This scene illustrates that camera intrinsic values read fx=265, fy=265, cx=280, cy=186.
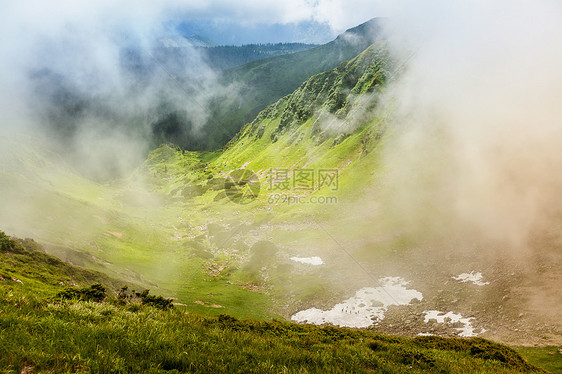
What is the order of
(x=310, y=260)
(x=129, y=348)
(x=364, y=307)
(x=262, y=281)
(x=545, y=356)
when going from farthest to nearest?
(x=310, y=260), (x=262, y=281), (x=364, y=307), (x=545, y=356), (x=129, y=348)

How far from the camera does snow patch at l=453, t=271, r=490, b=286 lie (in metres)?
46.4

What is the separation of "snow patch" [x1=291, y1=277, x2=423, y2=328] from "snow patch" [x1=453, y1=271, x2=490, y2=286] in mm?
8564

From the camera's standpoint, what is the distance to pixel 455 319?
1560 inches

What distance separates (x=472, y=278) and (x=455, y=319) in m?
12.5

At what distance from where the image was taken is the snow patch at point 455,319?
35.8 metres

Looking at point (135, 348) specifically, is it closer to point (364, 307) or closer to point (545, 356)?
point (545, 356)

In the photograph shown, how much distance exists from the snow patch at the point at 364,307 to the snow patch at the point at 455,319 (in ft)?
15.4

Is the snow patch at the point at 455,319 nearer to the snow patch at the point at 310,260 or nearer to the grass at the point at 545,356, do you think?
the grass at the point at 545,356

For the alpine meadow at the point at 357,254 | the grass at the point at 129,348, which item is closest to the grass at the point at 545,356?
the alpine meadow at the point at 357,254

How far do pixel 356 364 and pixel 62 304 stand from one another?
38.8 feet

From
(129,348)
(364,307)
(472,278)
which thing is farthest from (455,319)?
(129,348)

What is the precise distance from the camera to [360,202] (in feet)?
315

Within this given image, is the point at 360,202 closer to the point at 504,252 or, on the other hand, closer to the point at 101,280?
the point at 504,252

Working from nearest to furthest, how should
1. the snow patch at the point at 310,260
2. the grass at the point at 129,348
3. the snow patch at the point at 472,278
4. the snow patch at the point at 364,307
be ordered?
the grass at the point at 129,348 → the snow patch at the point at 364,307 → the snow patch at the point at 472,278 → the snow patch at the point at 310,260
